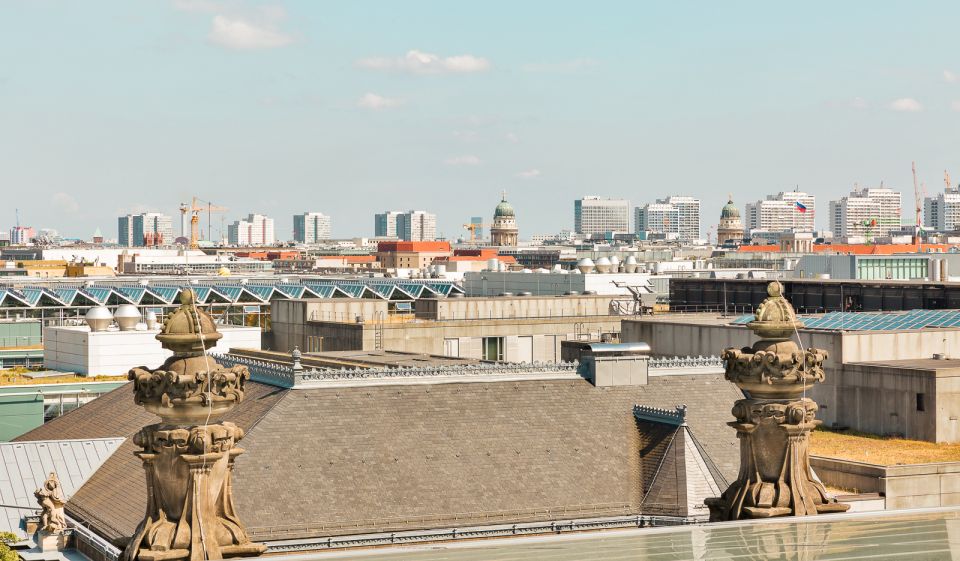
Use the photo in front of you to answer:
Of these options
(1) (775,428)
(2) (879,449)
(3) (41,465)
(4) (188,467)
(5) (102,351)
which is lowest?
(3) (41,465)

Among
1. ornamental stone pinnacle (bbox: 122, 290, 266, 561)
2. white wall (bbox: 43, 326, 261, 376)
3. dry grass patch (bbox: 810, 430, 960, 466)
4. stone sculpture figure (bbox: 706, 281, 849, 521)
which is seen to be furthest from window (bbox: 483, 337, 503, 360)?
ornamental stone pinnacle (bbox: 122, 290, 266, 561)

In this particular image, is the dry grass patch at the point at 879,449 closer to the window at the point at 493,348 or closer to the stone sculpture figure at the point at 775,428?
the stone sculpture figure at the point at 775,428

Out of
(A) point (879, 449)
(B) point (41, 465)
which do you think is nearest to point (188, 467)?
(B) point (41, 465)

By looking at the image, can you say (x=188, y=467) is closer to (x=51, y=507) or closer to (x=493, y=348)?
(x=51, y=507)

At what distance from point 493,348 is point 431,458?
165 feet

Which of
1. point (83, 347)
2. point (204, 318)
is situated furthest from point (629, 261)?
point (204, 318)

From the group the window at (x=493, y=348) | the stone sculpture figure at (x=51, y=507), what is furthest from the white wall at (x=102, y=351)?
the stone sculpture figure at (x=51, y=507)

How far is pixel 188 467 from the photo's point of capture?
25047mm

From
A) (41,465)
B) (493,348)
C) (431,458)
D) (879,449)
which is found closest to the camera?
(431,458)

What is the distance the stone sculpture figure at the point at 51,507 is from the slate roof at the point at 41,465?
16.7 ft

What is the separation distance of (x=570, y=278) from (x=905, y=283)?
1538 inches

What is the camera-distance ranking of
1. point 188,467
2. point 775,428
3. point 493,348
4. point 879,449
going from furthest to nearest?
point 493,348, point 879,449, point 775,428, point 188,467

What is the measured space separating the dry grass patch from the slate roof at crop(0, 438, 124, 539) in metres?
28.5

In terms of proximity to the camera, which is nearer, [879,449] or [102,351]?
[879,449]
